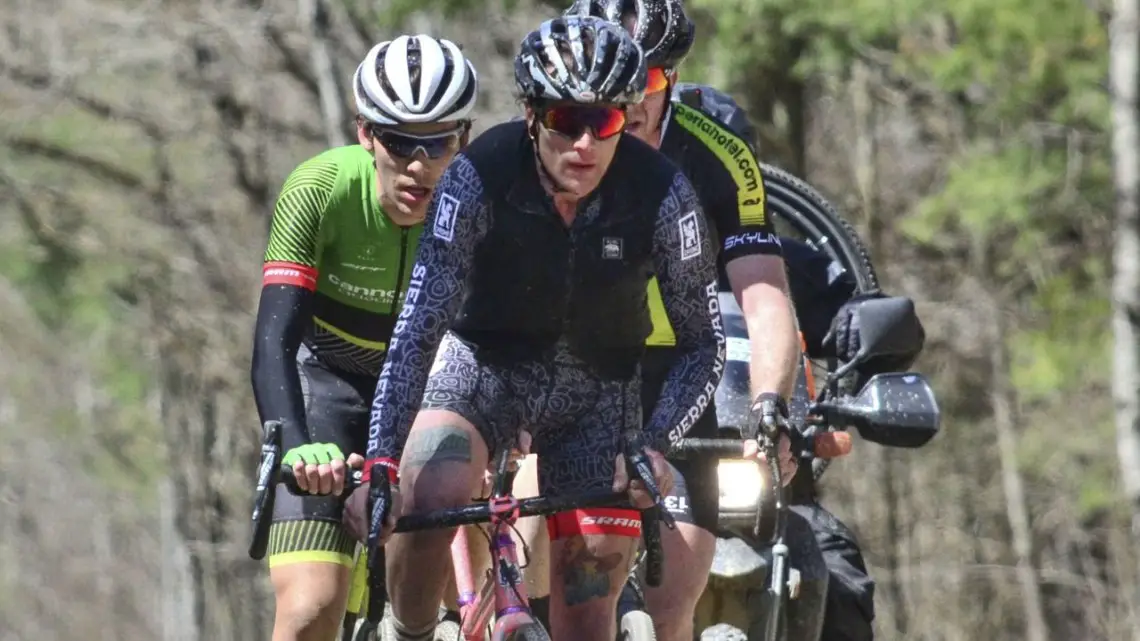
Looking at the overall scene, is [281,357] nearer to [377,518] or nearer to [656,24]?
[377,518]

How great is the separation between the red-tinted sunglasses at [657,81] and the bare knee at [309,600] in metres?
1.90

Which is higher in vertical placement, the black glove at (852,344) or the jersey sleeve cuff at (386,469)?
the black glove at (852,344)

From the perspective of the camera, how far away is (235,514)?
1225 inches

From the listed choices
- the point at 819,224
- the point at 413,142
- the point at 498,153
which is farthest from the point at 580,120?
the point at 819,224

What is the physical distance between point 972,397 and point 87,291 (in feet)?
35.2

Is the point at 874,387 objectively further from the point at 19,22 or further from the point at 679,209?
the point at 19,22

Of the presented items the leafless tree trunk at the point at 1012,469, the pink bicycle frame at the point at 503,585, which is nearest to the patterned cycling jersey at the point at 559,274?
the pink bicycle frame at the point at 503,585

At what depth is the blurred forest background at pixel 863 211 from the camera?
1506 centimetres

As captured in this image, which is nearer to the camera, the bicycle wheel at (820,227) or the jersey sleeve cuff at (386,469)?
the jersey sleeve cuff at (386,469)

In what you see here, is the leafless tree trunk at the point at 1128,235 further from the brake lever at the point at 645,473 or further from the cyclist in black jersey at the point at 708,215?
the brake lever at the point at 645,473

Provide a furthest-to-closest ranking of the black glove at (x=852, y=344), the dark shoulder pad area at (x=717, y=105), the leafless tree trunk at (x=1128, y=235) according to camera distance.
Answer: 1. the leafless tree trunk at (x=1128, y=235)
2. the dark shoulder pad area at (x=717, y=105)
3. the black glove at (x=852, y=344)

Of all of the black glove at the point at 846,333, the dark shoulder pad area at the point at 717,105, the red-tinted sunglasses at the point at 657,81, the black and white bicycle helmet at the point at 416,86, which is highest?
the dark shoulder pad area at the point at 717,105

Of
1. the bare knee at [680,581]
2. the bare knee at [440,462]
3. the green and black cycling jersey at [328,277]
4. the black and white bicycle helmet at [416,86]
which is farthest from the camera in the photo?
the bare knee at [680,581]

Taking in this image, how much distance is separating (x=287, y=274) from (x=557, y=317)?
96 centimetres
